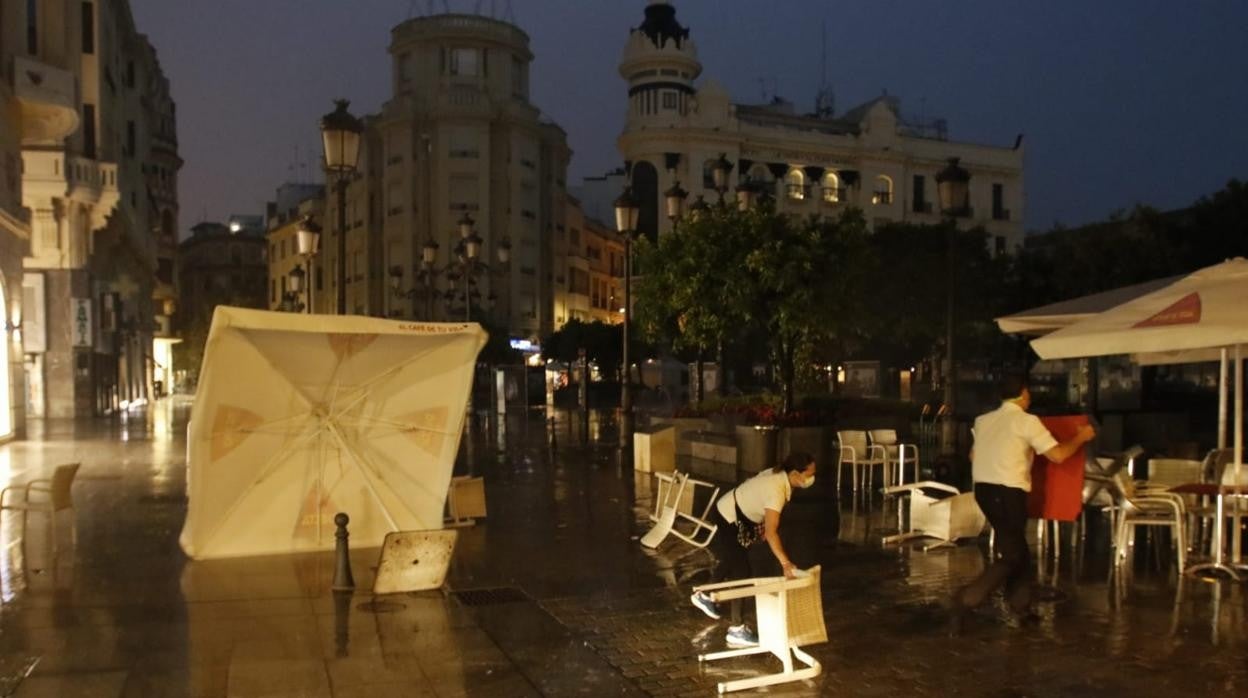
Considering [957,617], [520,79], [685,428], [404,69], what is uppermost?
[404,69]

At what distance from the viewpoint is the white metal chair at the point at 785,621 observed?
5957 millimetres

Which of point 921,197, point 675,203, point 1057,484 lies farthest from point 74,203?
point 921,197

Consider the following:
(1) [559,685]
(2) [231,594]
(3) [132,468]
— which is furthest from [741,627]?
(3) [132,468]

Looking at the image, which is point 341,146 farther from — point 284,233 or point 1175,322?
point 284,233

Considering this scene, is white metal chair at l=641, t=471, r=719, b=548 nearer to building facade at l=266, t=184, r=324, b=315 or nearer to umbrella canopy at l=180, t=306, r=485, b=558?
umbrella canopy at l=180, t=306, r=485, b=558

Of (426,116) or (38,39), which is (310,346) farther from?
(426,116)

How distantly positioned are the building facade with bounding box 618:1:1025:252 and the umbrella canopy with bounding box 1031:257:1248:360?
5292cm

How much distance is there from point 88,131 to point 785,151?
131 feet

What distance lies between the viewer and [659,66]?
209ft

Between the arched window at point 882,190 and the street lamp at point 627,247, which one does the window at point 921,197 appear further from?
the street lamp at point 627,247

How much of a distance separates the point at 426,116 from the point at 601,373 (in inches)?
691

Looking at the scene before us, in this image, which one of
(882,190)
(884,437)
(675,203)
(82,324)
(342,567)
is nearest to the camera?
(342,567)

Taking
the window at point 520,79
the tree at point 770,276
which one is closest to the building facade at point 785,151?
the window at point 520,79

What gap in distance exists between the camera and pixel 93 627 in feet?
24.2
